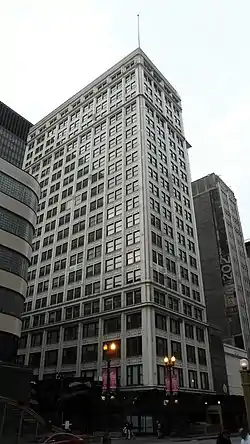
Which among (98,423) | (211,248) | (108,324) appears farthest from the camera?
(211,248)

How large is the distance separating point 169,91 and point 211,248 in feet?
125

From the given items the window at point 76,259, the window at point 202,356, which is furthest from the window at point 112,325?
the window at point 202,356

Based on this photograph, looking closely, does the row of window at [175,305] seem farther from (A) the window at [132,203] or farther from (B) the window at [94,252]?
(A) the window at [132,203]

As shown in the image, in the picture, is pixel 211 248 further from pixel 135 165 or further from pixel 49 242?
pixel 49 242

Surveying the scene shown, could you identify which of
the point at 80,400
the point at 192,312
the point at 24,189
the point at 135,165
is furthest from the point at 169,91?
the point at 80,400

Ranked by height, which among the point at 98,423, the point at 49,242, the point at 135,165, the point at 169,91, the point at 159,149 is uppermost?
Result: the point at 169,91

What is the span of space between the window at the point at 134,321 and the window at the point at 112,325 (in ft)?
6.09

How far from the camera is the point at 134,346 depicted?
50625mm

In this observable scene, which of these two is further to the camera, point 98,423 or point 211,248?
point 211,248

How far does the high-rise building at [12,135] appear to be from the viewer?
12181 centimetres

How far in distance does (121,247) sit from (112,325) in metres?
11.9

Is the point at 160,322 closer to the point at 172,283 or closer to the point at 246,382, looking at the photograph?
the point at 172,283

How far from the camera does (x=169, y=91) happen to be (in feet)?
297

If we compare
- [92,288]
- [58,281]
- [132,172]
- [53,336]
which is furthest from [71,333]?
[132,172]
